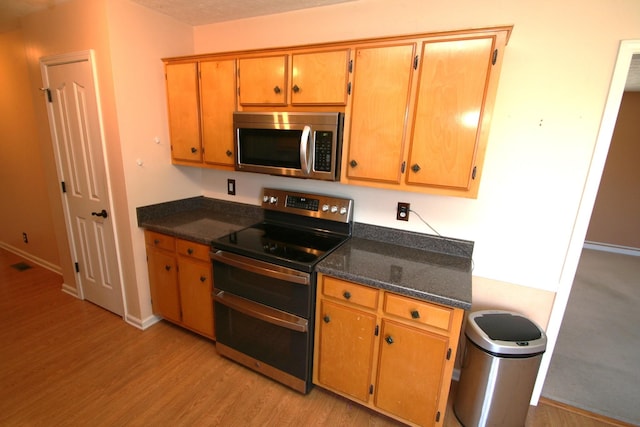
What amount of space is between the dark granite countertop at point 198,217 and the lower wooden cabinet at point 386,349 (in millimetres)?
1004

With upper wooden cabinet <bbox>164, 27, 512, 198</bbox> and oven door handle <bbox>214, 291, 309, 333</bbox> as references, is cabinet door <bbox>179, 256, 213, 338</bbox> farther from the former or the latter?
upper wooden cabinet <bbox>164, 27, 512, 198</bbox>

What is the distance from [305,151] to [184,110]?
3.90 feet

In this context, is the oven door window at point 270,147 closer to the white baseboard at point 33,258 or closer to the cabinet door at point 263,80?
the cabinet door at point 263,80

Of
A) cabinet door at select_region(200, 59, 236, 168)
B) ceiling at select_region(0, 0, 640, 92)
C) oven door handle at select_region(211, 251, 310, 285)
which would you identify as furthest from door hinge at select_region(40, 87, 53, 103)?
oven door handle at select_region(211, 251, 310, 285)

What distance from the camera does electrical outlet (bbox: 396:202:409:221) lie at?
197 centimetres

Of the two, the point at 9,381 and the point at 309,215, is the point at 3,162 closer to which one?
the point at 9,381

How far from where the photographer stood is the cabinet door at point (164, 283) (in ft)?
7.52

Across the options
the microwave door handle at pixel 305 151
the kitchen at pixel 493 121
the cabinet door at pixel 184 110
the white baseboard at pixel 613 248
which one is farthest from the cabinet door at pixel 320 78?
the white baseboard at pixel 613 248

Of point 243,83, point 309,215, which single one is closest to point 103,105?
point 243,83

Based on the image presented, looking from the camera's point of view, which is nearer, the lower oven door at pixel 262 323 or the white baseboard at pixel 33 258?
the lower oven door at pixel 262 323

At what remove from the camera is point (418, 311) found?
1.48 m

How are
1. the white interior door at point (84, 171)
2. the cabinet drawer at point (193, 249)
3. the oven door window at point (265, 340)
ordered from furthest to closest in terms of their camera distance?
the white interior door at point (84, 171) < the cabinet drawer at point (193, 249) < the oven door window at point (265, 340)

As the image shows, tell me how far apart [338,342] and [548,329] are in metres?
1.29

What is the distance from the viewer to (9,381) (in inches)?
75.6
